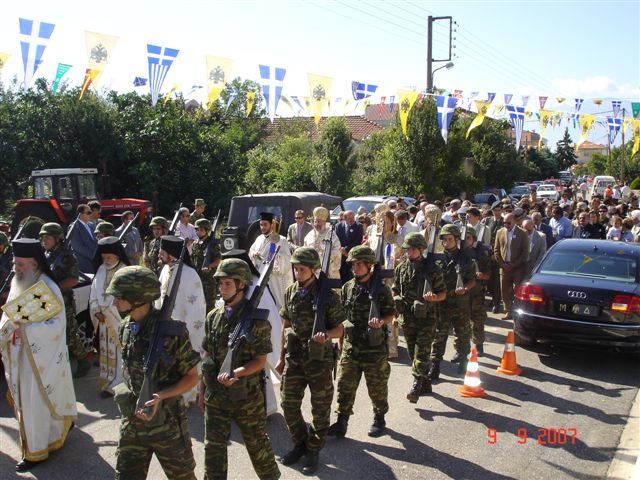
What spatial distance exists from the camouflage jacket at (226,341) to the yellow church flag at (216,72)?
934 centimetres

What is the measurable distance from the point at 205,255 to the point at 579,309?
493 centimetres

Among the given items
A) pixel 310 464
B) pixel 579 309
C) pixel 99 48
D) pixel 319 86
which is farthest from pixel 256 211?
pixel 310 464

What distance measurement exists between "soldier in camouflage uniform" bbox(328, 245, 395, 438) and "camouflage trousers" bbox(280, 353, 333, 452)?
0.47 meters

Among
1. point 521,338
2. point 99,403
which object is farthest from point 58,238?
point 521,338

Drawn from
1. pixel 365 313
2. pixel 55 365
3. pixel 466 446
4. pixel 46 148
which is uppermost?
pixel 46 148

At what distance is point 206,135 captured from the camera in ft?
74.9

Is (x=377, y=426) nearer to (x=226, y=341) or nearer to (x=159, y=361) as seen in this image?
(x=226, y=341)

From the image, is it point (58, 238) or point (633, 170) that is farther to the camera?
point (633, 170)

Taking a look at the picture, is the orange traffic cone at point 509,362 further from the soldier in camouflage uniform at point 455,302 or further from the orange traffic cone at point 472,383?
the orange traffic cone at point 472,383

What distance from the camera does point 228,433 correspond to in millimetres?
3963

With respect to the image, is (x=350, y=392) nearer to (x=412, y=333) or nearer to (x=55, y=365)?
(x=412, y=333)

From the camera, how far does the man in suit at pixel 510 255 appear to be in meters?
10.1

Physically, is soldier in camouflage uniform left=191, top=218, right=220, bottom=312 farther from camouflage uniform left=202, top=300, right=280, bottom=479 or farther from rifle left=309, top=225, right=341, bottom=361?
camouflage uniform left=202, top=300, right=280, bottom=479

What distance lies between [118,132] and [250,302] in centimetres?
1997
